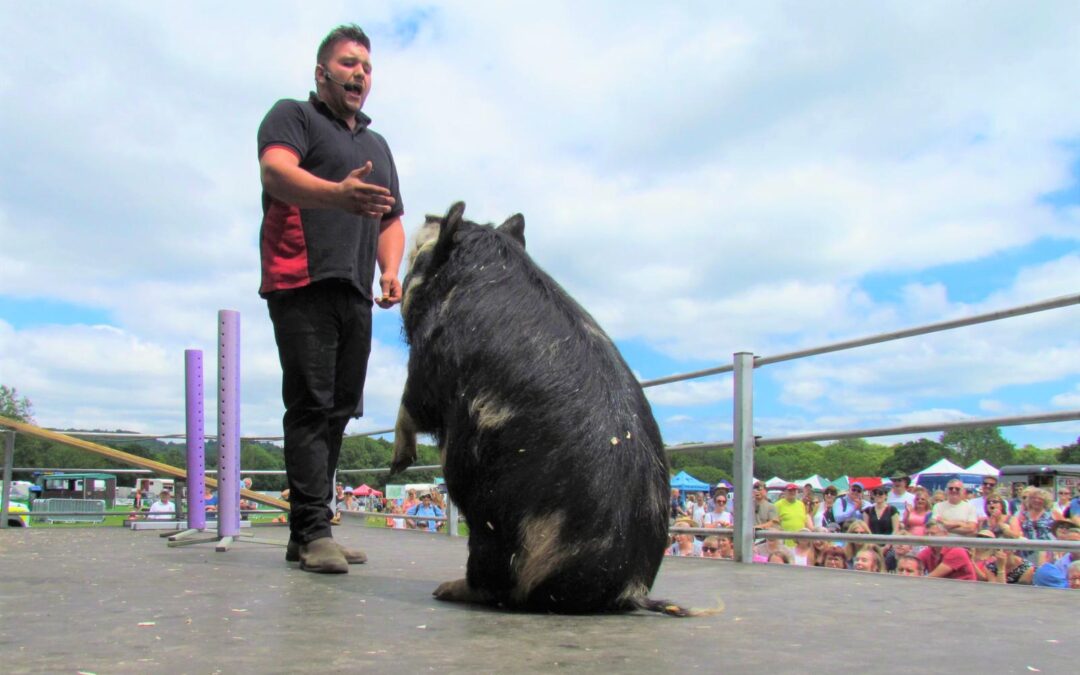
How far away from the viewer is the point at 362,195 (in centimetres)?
302

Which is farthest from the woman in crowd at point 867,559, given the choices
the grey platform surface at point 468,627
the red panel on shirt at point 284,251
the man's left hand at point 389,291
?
the red panel on shirt at point 284,251

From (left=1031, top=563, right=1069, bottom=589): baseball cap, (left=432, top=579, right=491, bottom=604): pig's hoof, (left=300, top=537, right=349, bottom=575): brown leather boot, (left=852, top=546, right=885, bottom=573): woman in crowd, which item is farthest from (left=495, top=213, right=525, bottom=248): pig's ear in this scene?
(left=852, top=546, right=885, bottom=573): woman in crowd

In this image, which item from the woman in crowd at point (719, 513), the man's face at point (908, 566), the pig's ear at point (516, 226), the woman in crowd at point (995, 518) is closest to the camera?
the pig's ear at point (516, 226)

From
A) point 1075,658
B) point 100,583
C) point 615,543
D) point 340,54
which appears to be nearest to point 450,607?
point 615,543

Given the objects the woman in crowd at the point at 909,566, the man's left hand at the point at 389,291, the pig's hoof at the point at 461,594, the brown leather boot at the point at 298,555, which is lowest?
the woman in crowd at the point at 909,566

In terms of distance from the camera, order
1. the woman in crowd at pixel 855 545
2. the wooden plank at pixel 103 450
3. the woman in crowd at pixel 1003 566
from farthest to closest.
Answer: the woman in crowd at pixel 855 545
the woman in crowd at pixel 1003 566
the wooden plank at pixel 103 450

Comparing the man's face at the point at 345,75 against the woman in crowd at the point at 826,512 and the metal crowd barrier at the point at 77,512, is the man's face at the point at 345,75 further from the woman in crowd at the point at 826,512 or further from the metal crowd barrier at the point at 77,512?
the woman in crowd at the point at 826,512

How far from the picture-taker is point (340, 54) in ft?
12.9

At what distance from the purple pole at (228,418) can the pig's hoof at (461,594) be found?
2490 mm

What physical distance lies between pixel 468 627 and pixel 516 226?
1607 mm

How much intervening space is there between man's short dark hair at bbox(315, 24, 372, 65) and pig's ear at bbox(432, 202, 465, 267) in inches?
54.0

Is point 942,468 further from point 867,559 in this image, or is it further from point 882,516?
point 867,559

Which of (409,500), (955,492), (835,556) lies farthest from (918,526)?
(409,500)

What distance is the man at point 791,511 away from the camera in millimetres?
11383
